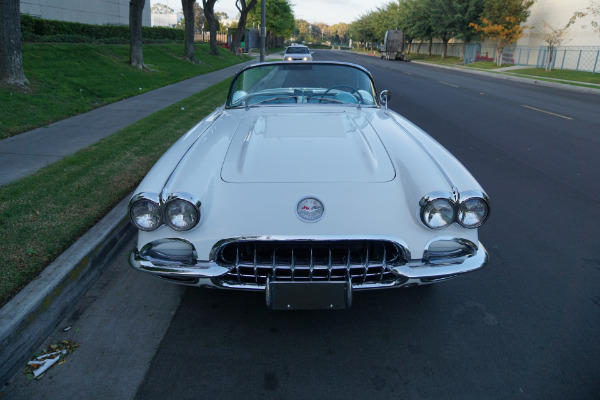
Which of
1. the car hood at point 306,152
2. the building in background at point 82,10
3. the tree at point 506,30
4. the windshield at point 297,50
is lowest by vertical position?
the car hood at point 306,152

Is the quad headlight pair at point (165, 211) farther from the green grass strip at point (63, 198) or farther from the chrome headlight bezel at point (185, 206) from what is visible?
the green grass strip at point (63, 198)

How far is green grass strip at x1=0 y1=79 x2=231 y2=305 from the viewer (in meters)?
3.14

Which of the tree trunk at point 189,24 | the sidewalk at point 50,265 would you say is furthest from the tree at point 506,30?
the sidewalk at point 50,265

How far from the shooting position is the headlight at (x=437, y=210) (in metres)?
2.42

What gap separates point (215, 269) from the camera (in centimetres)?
240

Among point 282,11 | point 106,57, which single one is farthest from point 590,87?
point 282,11

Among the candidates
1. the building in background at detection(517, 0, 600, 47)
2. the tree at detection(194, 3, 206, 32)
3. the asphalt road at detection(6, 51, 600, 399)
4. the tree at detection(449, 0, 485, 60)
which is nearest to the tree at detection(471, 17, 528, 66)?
the building in background at detection(517, 0, 600, 47)

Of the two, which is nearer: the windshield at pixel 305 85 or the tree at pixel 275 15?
the windshield at pixel 305 85

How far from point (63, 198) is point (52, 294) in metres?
1.78

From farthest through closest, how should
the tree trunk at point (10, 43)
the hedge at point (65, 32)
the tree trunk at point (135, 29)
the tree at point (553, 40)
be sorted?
the tree at point (553, 40) → the hedge at point (65, 32) → the tree trunk at point (135, 29) → the tree trunk at point (10, 43)

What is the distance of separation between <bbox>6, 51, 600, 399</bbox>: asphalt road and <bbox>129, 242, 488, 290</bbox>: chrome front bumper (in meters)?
0.40

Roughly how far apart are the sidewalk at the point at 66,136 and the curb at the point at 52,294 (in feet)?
6.06

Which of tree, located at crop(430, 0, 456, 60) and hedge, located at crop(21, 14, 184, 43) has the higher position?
tree, located at crop(430, 0, 456, 60)

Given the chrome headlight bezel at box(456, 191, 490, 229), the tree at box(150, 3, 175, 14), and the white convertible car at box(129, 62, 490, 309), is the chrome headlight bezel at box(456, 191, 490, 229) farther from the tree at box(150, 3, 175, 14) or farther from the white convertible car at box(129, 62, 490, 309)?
the tree at box(150, 3, 175, 14)
